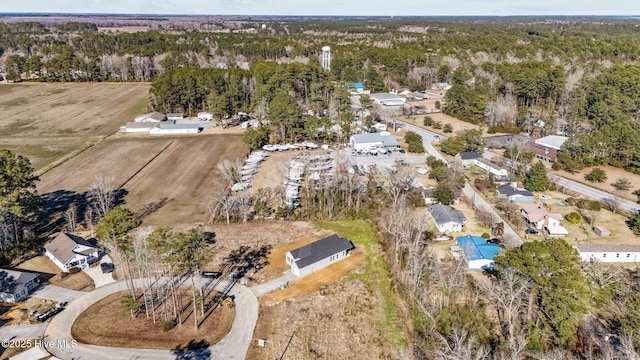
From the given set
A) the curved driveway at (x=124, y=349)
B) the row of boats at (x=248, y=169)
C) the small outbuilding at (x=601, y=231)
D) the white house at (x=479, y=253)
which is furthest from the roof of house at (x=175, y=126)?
the small outbuilding at (x=601, y=231)

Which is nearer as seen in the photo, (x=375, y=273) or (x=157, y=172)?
(x=375, y=273)

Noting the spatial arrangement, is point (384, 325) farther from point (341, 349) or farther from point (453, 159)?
point (453, 159)

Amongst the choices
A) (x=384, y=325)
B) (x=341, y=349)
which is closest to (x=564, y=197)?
(x=384, y=325)

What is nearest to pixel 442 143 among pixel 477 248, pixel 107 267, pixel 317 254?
pixel 477 248

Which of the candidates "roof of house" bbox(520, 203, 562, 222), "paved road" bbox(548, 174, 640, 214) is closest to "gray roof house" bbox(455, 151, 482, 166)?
"paved road" bbox(548, 174, 640, 214)

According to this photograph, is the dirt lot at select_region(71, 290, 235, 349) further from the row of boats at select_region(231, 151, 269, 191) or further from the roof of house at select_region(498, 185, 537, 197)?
the roof of house at select_region(498, 185, 537, 197)

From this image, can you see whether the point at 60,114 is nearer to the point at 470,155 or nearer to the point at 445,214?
the point at 470,155
